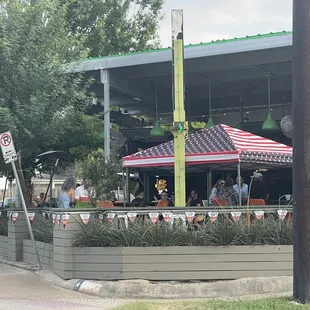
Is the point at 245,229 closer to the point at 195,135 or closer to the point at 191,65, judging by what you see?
the point at 195,135

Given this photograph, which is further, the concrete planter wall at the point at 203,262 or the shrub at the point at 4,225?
the shrub at the point at 4,225

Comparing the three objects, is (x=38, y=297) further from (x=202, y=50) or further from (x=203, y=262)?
(x=202, y=50)

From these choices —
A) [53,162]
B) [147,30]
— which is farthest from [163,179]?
[147,30]

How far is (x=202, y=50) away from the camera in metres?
14.0

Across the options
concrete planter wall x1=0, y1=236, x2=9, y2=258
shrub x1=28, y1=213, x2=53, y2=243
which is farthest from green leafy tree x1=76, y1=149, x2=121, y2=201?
concrete planter wall x1=0, y1=236, x2=9, y2=258

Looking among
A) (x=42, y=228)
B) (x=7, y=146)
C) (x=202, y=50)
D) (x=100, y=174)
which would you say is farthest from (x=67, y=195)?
(x=202, y=50)

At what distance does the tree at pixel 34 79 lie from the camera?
12.5 metres

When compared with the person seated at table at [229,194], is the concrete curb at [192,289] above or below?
below

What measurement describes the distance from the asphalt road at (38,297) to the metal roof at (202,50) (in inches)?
235

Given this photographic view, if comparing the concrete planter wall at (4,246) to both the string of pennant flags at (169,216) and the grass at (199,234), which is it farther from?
the grass at (199,234)

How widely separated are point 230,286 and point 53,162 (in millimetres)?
6497

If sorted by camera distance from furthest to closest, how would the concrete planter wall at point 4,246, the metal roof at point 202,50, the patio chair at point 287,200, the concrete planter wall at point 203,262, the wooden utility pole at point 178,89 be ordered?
the metal roof at point 202,50, the concrete planter wall at point 4,246, the patio chair at point 287,200, the wooden utility pole at point 178,89, the concrete planter wall at point 203,262

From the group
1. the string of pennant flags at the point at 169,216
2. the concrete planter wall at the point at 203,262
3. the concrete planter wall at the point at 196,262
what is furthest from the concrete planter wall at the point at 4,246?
the concrete planter wall at the point at 203,262

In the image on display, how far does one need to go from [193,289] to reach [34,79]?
20.9 ft
